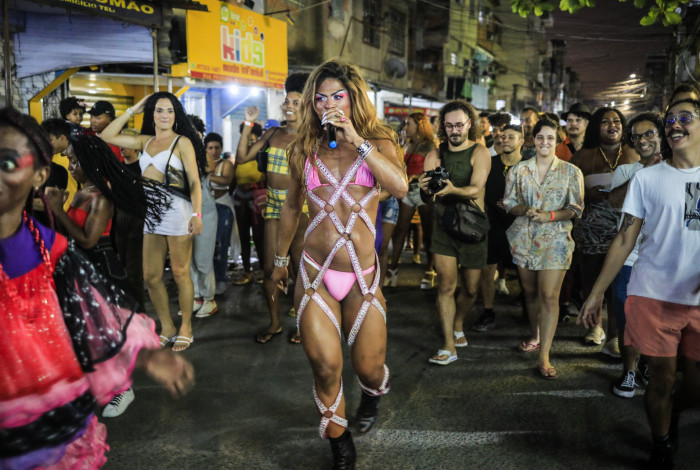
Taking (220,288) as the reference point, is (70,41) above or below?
above

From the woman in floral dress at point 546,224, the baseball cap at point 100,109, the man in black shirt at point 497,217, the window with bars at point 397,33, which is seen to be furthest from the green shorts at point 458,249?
the window with bars at point 397,33

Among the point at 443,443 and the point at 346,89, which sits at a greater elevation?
the point at 346,89

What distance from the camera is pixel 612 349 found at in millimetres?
5266

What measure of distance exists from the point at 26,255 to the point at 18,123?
1.53 ft

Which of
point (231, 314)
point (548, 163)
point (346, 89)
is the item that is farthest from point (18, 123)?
point (231, 314)

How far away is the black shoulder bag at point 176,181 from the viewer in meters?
5.08

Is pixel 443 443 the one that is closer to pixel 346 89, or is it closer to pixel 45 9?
pixel 346 89

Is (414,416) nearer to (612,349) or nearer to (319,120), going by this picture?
(319,120)

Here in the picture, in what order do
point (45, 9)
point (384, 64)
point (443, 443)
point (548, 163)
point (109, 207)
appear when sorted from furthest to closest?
1. point (384, 64)
2. point (45, 9)
3. point (548, 163)
4. point (109, 207)
5. point (443, 443)

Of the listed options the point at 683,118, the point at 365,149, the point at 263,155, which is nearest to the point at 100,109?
the point at 263,155

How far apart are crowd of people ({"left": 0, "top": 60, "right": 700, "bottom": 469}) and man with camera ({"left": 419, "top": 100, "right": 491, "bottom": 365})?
0.02 metres

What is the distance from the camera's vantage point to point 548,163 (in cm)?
494

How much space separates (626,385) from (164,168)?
4.27m

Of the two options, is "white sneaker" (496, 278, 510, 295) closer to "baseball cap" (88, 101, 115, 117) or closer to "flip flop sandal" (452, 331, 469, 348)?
"flip flop sandal" (452, 331, 469, 348)
